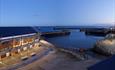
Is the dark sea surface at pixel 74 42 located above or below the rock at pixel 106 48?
below

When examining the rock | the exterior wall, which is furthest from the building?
the rock

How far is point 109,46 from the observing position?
28875 millimetres

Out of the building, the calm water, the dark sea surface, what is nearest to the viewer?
the building

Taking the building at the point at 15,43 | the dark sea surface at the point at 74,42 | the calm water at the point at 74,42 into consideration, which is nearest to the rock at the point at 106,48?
the building at the point at 15,43

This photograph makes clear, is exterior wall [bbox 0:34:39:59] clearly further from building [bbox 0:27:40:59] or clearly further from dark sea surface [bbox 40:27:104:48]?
dark sea surface [bbox 40:27:104:48]

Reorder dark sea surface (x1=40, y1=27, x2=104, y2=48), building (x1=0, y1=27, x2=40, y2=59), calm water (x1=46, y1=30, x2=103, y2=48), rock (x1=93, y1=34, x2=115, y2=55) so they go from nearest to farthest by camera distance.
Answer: building (x1=0, y1=27, x2=40, y2=59) → rock (x1=93, y1=34, x2=115, y2=55) → dark sea surface (x1=40, y1=27, x2=104, y2=48) → calm water (x1=46, y1=30, x2=103, y2=48)

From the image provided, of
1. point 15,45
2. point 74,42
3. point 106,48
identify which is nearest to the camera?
point 15,45

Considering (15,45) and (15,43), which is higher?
(15,43)

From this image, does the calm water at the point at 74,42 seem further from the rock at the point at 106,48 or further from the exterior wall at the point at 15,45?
the exterior wall at the point at 15,45

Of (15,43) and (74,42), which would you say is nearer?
(15,43)

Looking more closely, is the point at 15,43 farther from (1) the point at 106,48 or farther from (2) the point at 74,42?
(2) the point at 74,42

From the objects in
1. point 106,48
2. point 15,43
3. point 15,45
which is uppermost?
point 15,43

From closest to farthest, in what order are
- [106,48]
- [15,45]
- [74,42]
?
[15,45], [106,48], [74,42]

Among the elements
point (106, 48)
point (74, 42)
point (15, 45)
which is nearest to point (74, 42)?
point (74, 42)
